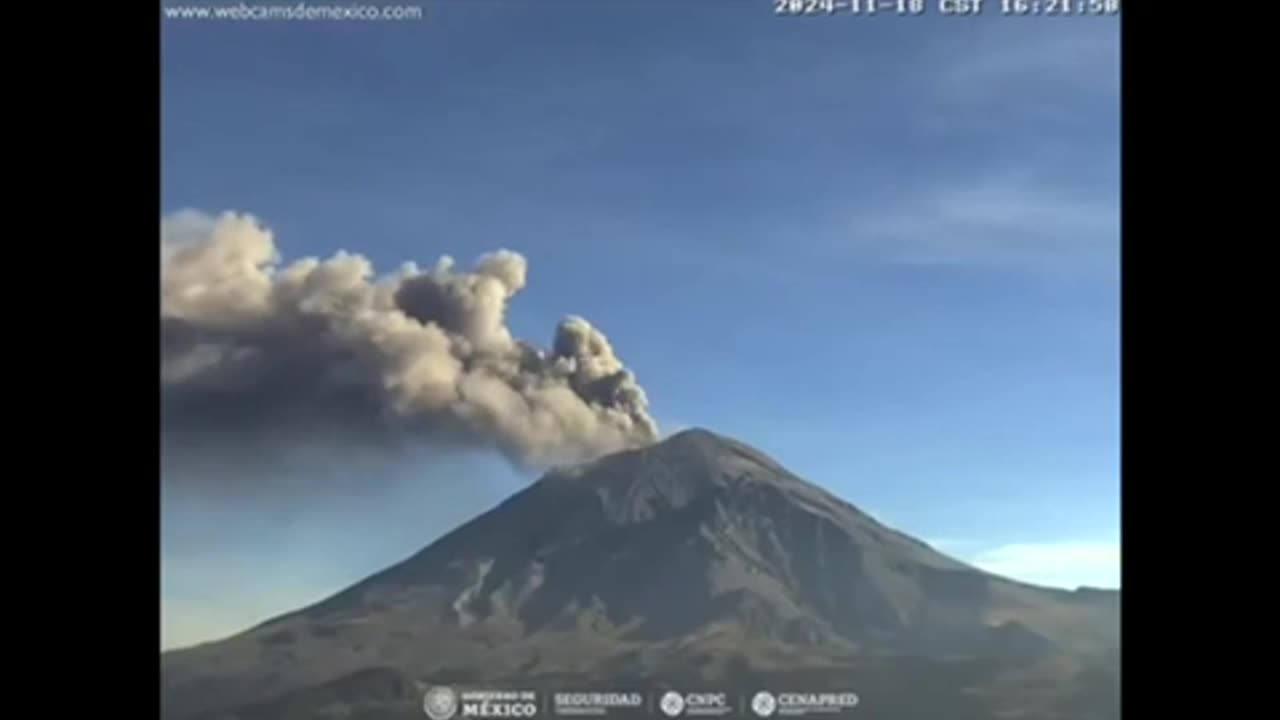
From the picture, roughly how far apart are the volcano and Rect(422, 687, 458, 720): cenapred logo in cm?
1

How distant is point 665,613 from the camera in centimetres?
218

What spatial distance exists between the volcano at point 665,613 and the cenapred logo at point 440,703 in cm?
1

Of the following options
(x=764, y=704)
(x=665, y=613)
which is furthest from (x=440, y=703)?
(x=764, y=704)

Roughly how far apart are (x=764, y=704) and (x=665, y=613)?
0.59 feet

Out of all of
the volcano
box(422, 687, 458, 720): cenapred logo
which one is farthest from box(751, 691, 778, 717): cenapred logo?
box(422, 687, 458, 720): cenapred logo

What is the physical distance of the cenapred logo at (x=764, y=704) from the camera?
2174 millimetres

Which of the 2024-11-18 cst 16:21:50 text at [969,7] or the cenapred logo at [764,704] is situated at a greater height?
the 2024-11-18 cst 16:21:50 text at [969,7]

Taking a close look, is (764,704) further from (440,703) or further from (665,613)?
(440,703)

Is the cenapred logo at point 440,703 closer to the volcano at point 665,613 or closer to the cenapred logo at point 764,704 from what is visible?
the volcano at point 665,613

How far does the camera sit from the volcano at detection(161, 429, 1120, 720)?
2.18m

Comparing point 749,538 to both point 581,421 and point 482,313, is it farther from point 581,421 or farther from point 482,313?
point 482,313

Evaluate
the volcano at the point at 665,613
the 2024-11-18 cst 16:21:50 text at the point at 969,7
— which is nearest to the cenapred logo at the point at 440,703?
the volcano at the point at 665,613
